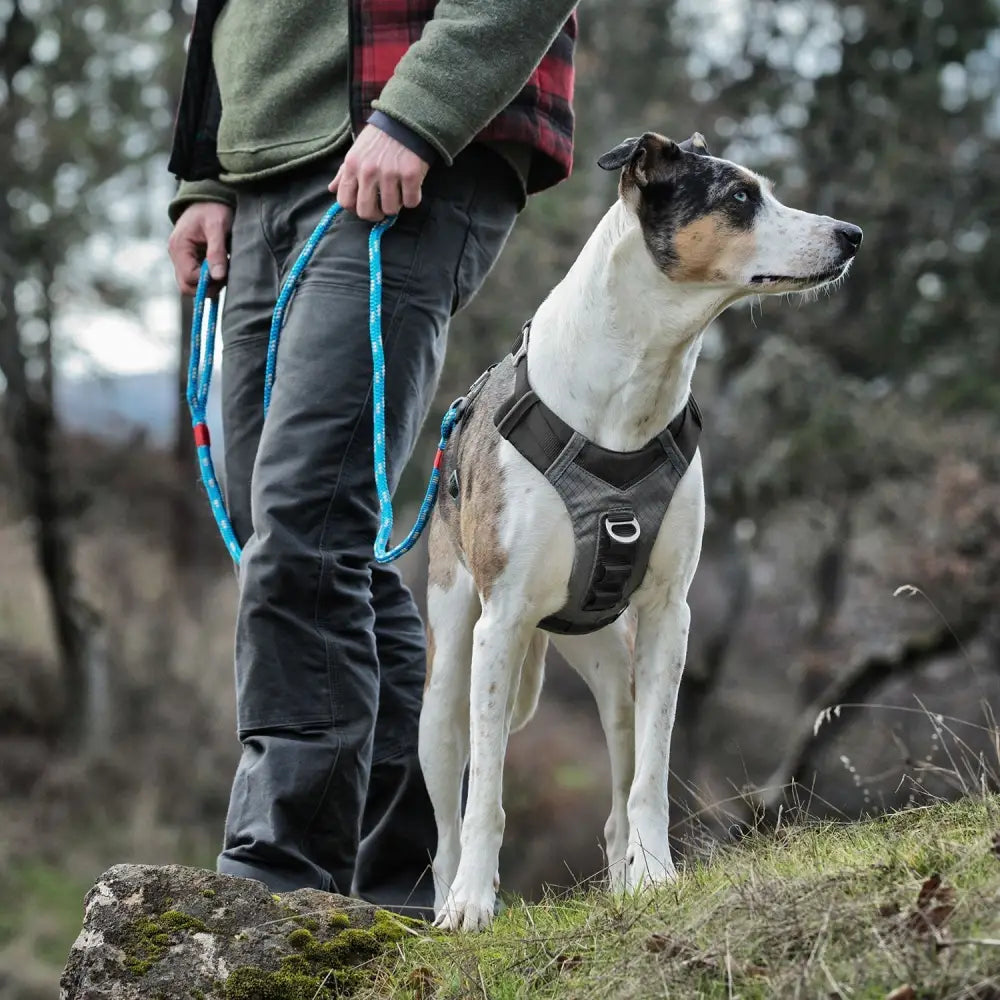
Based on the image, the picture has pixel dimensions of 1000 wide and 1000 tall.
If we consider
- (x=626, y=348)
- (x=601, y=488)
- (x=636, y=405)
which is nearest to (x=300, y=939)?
(x=601, y=488)

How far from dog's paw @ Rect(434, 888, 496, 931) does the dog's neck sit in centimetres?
109

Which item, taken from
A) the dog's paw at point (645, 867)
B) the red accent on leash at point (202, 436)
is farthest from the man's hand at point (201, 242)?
the dog's paw at point (645, 867)

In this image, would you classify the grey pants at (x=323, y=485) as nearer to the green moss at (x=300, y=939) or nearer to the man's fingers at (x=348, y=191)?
the man's fingers at (x=348, y=191)

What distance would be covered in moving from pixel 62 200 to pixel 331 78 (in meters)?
13.2

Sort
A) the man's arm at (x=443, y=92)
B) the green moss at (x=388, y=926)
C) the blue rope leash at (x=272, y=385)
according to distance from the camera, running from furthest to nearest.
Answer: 1. the blue rope leash at (x=272, y=385)
2. the man's arm at (x=443, y=92)
3. the green moss at (x=388, y=926)

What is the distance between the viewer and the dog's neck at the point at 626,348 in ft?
11.5

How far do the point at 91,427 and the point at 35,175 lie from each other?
208 inches

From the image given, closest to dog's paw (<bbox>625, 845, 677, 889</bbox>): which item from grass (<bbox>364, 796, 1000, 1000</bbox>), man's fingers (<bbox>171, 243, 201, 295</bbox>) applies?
grass (<bbox>364, 796, 1000, 1000</bbox>)

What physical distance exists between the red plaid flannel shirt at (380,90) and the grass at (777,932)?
1.88 meters

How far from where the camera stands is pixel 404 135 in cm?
355

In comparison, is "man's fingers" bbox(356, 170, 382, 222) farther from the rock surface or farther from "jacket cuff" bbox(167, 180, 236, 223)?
the rock surface

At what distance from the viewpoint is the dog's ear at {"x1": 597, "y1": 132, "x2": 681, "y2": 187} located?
A: 3520 mm

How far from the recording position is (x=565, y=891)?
11.4ft

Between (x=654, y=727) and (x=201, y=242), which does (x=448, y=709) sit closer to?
(x=654, y=727)
